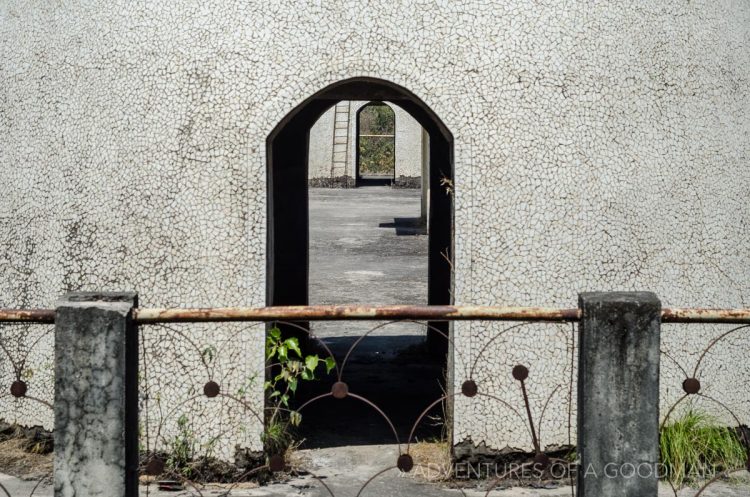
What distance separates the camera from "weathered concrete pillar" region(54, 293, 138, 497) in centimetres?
426

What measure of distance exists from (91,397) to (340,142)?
75.7ft

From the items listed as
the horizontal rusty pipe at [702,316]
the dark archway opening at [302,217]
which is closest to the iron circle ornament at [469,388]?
the horizontal rusty pipe at [702,316]

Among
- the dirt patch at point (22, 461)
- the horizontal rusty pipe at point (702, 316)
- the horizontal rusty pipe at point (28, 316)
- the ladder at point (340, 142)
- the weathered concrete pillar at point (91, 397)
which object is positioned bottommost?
the dirt patch at point (22, 461)

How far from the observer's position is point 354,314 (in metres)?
4.33

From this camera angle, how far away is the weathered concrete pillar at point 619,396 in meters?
4.27

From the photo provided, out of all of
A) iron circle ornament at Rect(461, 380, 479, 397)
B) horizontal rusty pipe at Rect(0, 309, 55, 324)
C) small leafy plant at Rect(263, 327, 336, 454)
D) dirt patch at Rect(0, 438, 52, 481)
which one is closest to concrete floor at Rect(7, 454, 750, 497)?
dirt patch at Rect(0, 438, 52, 481)

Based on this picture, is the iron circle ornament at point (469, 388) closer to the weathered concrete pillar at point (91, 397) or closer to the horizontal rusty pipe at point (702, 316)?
the horizontal rusty pipe at point (702, 316)

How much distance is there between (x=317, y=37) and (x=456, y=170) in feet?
4.02

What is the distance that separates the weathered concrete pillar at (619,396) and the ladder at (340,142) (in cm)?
2297

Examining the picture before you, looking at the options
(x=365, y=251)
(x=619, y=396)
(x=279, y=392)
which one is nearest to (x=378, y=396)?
(x=279, y=392)

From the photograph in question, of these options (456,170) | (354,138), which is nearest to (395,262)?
(456,170)

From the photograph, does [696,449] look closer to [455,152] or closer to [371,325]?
[455,152]

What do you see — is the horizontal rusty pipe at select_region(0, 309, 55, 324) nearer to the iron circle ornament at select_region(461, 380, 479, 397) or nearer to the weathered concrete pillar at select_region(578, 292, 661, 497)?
the iron circle ornament at select_region(461, 380, 479, 397)

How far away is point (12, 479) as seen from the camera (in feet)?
20.4
